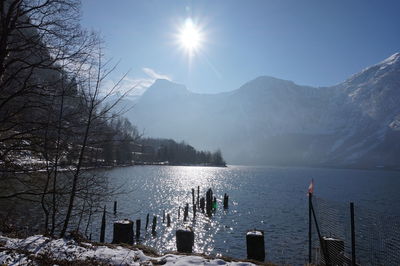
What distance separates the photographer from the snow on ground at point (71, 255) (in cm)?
683

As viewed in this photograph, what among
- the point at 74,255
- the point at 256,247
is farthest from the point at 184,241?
the point at 74,255

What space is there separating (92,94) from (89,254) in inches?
206

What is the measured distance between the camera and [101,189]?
29.5 ft

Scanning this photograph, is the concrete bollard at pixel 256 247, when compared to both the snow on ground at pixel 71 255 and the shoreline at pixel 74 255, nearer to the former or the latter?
the shoreline at pixel 74 255

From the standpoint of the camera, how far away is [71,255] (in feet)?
24.4

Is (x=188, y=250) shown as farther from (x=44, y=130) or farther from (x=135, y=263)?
(x=44, y=130)

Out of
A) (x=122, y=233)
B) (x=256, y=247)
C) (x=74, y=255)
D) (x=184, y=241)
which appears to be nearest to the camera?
(x=74, y=255)

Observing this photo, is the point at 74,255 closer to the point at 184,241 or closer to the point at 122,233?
the point at 122,233

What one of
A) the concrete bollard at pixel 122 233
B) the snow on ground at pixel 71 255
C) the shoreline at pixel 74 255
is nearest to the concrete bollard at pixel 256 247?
the shoreline at pixel 74 255

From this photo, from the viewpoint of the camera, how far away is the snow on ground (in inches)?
269

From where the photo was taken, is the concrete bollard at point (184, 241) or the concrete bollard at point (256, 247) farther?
the concrete bollard at point (184, 241)

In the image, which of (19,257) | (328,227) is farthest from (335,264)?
(19,257)

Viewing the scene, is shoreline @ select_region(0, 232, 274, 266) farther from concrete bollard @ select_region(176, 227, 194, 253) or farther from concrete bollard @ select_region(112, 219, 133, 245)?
concrete bollard @ select_region(112, 219, 133, 245)

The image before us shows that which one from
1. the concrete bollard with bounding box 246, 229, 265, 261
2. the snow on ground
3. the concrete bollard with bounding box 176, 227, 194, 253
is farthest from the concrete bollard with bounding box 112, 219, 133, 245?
the concrete bollard with bounding box 246, 229, 265, 261
